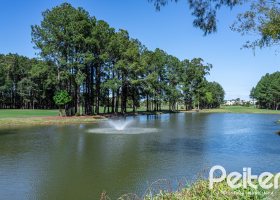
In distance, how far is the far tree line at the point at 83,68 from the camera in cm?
6072

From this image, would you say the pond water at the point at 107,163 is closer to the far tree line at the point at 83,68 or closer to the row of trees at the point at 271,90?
the far tree line at the point at 83,68

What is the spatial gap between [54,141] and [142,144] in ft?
26.2

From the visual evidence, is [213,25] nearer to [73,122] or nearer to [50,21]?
[73,122]

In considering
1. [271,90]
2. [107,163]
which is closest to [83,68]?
[107,163]

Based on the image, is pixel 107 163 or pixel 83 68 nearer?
pixel 107 163

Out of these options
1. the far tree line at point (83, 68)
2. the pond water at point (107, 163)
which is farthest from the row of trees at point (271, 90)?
the pond water at point (107, 163)

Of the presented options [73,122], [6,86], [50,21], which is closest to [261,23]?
[73,122]

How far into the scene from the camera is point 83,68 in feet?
211

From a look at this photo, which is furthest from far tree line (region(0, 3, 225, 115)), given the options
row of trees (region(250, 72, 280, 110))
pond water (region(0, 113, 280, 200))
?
row of trees (region(250, 72, 280, 110))

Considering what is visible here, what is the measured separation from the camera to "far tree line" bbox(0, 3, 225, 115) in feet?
199

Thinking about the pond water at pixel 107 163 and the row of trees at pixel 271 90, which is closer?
the pond water at pixel 107 163

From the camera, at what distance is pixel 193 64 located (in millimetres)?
122125

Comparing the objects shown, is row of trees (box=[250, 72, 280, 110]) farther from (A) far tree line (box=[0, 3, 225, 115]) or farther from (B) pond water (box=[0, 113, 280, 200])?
(B) pond water (box=[0, 113, 280, 200])

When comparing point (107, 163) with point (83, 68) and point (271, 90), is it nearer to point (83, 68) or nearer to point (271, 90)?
point (83, 68)
